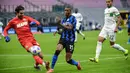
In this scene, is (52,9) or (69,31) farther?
(52,9)

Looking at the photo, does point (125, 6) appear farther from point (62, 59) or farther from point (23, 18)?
point (23, 18)

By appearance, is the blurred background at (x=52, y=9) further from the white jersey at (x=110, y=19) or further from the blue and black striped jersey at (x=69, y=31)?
the blue and black striped jersey at (x=69, y=31)

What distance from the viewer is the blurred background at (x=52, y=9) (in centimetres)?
5680

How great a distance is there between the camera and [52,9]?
5947 cm

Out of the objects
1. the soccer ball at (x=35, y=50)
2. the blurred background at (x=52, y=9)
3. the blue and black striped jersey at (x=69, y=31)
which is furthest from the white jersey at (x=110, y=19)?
the blurred background at (x=52, y=9)

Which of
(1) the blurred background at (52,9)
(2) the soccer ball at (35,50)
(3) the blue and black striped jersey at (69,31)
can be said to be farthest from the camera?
(1) the blurred background at (52,9)

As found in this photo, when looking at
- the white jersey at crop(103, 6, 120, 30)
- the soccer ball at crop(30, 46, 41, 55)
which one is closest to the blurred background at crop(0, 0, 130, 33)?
the white jersey at crop(103, 6, 120, 30)

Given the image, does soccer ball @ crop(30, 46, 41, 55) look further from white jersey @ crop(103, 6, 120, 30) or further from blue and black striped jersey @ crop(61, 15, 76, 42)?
white jersey @ crop(103, 6, 120, 30)

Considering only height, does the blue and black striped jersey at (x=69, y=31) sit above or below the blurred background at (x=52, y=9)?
above

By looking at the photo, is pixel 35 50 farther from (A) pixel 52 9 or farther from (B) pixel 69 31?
(A) pixel 52 9

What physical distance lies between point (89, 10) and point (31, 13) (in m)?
9.72

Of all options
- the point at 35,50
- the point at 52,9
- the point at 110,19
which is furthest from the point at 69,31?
the point at 52,9

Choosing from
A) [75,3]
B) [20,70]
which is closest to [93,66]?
[20,70]

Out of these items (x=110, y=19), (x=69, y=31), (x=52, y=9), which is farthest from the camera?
(x=52, y=9)
